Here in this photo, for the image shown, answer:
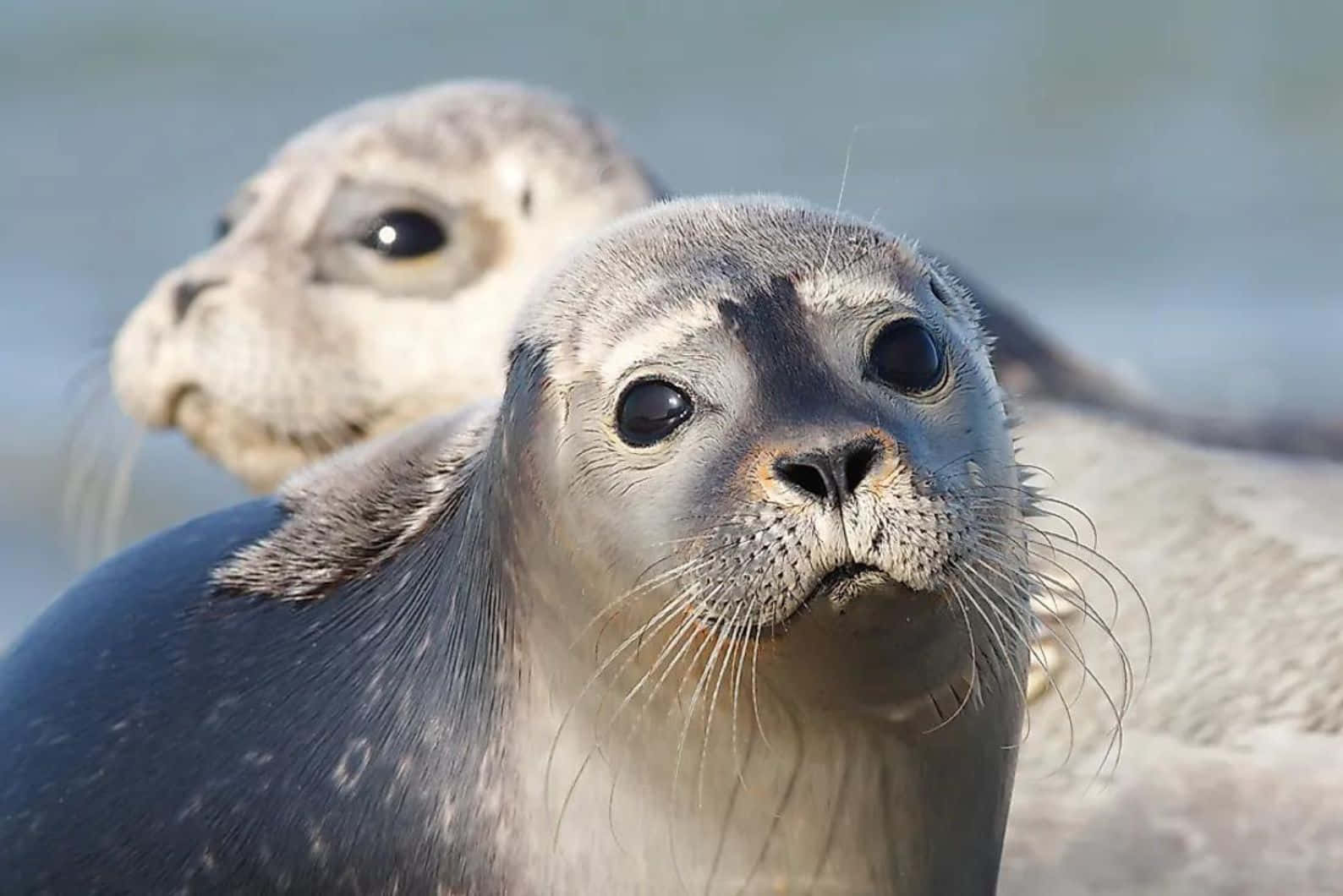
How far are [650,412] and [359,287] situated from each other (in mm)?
3325

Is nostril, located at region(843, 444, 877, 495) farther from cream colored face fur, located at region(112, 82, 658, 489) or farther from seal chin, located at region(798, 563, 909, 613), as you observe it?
cream colored face fur, located at region(112, 82, 658, 489)

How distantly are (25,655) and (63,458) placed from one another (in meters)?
4.97

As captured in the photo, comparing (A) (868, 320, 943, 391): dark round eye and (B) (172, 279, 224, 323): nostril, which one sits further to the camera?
(B) (172, 279, 224, 323): nostril

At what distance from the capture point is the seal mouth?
123 inches

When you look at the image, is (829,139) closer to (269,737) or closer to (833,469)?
(269,737)

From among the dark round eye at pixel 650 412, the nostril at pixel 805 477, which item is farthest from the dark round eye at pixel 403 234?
the nostril at pixel 805 477

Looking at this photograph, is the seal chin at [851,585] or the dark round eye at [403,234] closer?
the seal chin at [851,585]

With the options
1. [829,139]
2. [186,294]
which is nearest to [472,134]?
[186,294]

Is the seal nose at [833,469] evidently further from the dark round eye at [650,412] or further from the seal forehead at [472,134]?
the seal forehead at [472,134]

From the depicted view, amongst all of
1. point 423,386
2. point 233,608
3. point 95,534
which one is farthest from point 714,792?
point 95,534

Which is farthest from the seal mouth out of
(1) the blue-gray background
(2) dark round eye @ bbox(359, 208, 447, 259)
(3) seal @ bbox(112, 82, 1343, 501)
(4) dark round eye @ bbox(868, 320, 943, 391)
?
(1) the blue-gray background

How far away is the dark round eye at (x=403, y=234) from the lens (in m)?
6.55

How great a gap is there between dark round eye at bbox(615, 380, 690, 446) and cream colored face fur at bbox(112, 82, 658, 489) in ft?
9.93

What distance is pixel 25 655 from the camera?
13.7 ft
